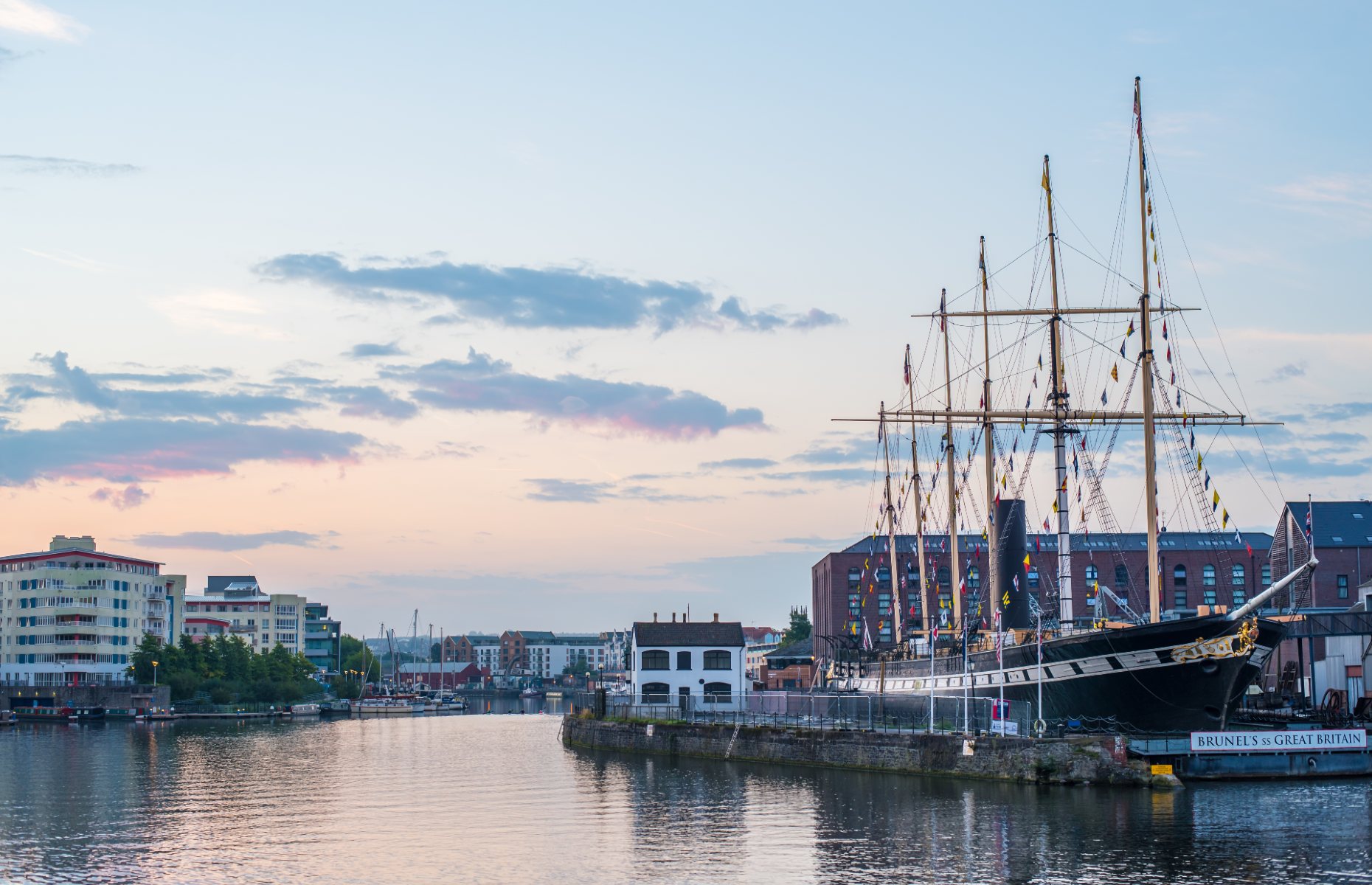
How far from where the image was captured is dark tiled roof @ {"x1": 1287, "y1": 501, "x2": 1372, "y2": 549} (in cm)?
12069

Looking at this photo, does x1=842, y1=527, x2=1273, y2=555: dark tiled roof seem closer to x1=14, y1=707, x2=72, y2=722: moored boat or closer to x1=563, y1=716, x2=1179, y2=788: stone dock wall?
x1=563, y1=716, x2=1179, y2=788: stone dock wall

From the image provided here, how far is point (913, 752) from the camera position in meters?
56.9

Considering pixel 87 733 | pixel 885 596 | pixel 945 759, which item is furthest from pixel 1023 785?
pixel 885 596

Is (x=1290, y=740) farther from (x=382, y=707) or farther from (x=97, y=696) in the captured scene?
(x=382, y=707)

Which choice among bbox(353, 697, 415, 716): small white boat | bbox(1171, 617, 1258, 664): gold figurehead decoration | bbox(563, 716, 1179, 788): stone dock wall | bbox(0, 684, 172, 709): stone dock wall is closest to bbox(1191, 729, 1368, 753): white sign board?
bbox(1171, 617, 1258, 664): gold figurehead decoration

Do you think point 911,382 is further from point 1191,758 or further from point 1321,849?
point 1321,849

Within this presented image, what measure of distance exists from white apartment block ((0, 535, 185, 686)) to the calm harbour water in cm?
9452

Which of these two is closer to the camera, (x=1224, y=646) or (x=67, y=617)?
(x=1224, y=646)

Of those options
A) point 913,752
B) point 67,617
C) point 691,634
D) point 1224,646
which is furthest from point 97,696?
point 1224,646

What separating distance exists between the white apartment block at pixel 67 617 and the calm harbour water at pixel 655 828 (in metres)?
94.5

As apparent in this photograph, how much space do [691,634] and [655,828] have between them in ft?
183

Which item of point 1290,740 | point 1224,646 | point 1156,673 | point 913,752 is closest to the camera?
point 1290,740

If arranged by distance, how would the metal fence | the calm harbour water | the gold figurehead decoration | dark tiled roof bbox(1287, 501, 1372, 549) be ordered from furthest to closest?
1. dark tiled roof bbox(1287, 501, 1372, 549)
2. the metal fence
3. the gold figurehead decoration
4. the calm harbour water

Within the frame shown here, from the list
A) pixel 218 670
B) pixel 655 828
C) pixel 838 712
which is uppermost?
pixel 838 712
